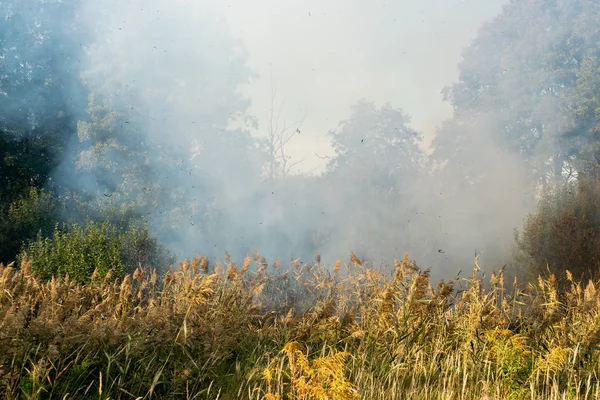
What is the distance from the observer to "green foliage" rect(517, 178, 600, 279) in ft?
24.7

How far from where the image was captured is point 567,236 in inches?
300

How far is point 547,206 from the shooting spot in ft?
28.1

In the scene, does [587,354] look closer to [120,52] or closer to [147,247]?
[147,247]

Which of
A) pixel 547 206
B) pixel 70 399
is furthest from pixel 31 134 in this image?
pixel 70 399

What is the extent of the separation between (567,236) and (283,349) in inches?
222

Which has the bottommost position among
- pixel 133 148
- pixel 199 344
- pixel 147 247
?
pixel 199 344

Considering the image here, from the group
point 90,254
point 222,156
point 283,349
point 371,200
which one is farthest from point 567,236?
point 222,156

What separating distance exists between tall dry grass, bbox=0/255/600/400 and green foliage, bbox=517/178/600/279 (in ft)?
8.38

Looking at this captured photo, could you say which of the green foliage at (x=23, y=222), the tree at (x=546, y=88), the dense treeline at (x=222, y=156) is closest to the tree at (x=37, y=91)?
the dense treeline at (x=222, y=156)

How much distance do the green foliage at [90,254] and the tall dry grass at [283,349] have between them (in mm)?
2889

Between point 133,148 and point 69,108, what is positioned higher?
point 69,108

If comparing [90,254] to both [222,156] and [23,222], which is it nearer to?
[23,222]

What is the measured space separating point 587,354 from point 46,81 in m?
12.4

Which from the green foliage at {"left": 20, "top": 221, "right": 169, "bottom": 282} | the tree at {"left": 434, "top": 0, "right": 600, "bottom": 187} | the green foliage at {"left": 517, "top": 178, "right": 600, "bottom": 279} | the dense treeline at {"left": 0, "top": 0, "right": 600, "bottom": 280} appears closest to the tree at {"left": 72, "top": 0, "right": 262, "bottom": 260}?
the dense treeline at {"left": 0, "top": 0, "right": 600, "bottom": 280}
